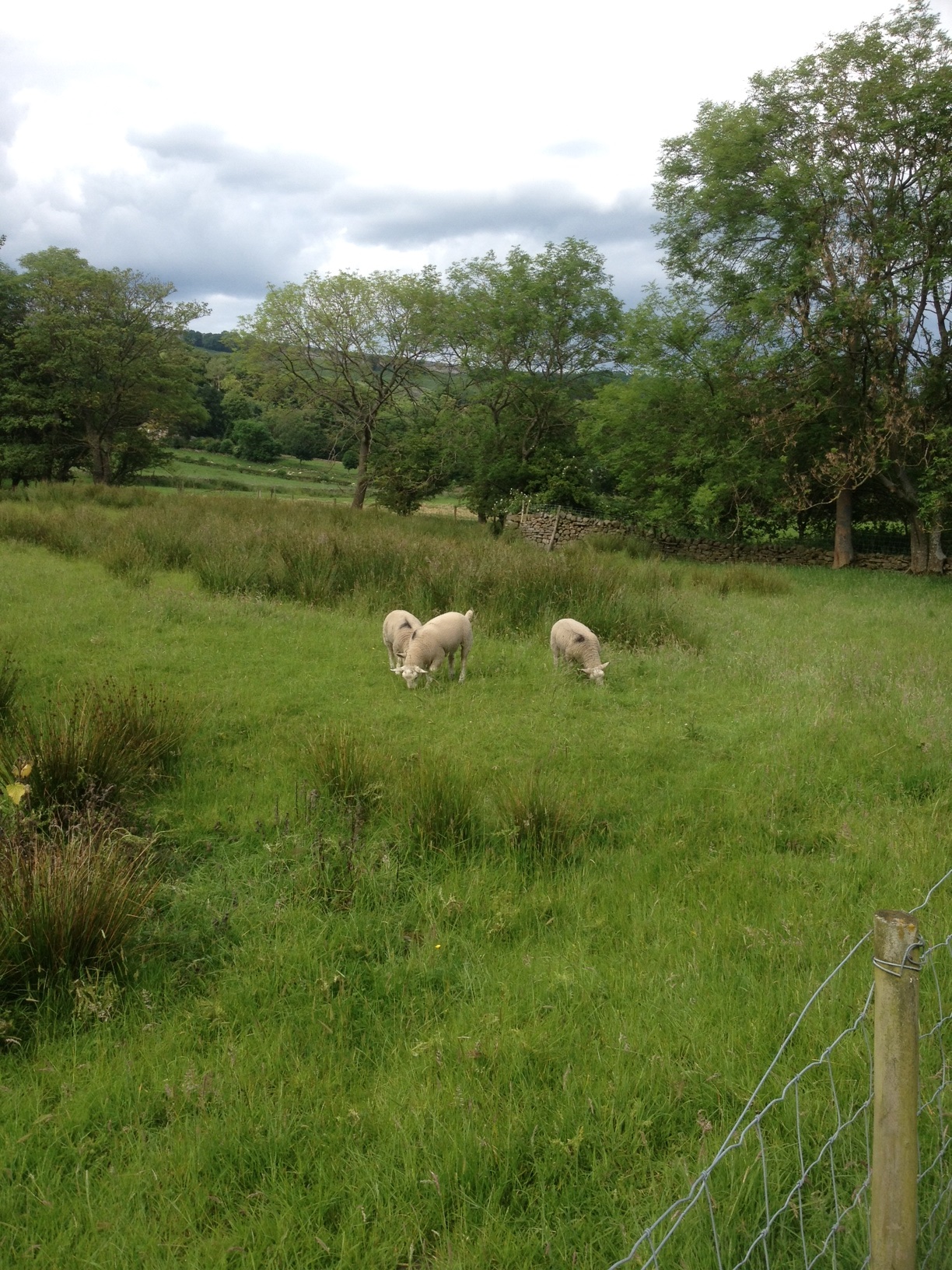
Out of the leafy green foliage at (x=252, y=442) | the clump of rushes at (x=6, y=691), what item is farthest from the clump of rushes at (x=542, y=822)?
the leafy green foliage at (x=252, y=442)

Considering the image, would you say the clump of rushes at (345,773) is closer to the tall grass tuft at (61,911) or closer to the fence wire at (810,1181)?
the tall grass tuft at (61,911)

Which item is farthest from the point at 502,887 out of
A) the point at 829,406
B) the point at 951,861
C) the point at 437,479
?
the point at 437,479

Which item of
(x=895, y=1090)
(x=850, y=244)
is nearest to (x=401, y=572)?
(x=895, y=1090)

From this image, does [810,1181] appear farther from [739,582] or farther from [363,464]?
[363,464]

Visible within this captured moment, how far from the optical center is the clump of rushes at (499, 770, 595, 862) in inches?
193

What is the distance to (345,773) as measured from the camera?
18.1 feet

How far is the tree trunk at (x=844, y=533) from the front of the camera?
24.1 metres

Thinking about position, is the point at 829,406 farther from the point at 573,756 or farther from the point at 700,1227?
the point at 700,1227

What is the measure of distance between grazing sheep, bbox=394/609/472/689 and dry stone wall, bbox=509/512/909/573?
16049 mm

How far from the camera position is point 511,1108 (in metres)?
2.84

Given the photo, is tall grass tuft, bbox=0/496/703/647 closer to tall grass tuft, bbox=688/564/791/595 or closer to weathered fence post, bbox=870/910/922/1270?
tall grass tuft, bbox=688/564/791/595

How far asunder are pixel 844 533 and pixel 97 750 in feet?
78.3

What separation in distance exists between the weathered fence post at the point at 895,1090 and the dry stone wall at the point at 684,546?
2295 centimetres

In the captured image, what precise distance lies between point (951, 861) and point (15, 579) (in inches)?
513
